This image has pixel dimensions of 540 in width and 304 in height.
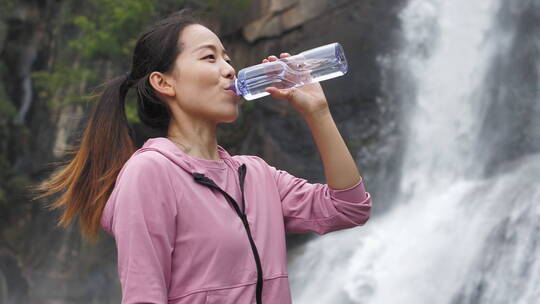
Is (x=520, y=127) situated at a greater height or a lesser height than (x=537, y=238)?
greater

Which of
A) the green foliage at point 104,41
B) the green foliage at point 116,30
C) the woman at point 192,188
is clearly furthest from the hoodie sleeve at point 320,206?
the green foliage at point 116,30

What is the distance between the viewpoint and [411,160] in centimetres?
860

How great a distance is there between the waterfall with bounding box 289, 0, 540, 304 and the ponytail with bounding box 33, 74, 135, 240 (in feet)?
14.4

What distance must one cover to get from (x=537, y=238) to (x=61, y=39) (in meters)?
8.10

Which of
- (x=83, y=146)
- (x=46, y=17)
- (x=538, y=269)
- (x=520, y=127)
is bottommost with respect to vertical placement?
(x=538, y=269)

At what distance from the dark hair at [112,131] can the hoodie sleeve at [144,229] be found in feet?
0.80

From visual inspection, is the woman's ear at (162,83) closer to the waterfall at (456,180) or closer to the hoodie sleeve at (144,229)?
the hoodie sleeve at (144,229)

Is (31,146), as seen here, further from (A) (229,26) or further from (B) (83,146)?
(B) (83,146)

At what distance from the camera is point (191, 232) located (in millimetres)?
1473

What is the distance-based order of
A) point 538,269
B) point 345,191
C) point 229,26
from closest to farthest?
point 345,191
point 538,269
point 229,26

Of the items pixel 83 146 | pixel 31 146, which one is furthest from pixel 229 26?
pixel 83 146

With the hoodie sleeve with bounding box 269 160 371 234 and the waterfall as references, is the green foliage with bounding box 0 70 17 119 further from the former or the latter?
the hoodie sleeve with bounding box 269 160 371 234

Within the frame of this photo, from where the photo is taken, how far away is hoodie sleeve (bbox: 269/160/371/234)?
5.49 ft

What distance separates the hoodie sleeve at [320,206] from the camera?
5.49ft
